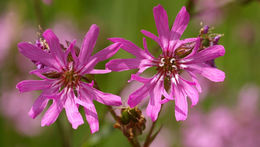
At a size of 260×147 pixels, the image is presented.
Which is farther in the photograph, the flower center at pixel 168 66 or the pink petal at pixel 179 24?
the flower center at pixel 168 66

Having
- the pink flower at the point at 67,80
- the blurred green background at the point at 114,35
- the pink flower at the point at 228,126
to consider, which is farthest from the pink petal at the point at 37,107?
the pink flower at the point at 228,126

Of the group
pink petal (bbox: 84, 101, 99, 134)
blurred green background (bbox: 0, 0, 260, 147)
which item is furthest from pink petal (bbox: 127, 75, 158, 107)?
blurred green background (bbox: 0, 0, 260, 147)

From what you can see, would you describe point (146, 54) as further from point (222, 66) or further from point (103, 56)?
point (222, 66)

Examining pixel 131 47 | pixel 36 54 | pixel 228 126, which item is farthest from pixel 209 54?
pixel 228 126

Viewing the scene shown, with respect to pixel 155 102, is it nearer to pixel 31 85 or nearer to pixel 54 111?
pixel 54 111

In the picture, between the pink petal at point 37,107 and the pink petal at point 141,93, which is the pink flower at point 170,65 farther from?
the pink petal at point 37,107

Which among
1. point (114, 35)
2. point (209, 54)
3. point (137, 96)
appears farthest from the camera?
point (114, 35)

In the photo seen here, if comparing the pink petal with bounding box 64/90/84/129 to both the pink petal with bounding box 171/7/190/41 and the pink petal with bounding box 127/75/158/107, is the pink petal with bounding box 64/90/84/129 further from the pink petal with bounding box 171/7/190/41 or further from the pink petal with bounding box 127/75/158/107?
the pink petal with bounding box 171/7/190/41
